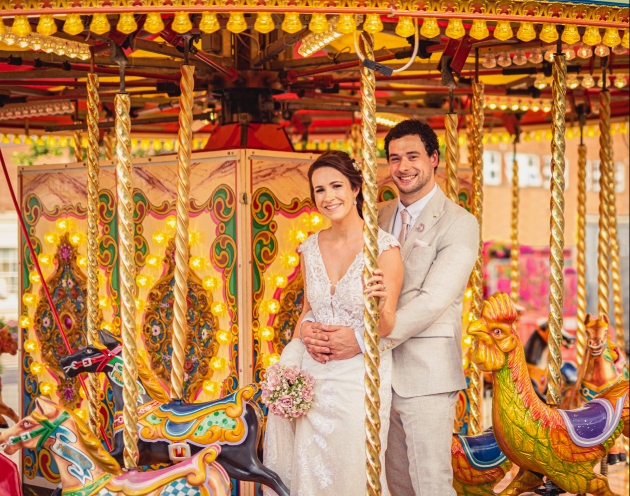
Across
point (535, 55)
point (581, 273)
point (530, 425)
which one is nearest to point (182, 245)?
point (530, 425)

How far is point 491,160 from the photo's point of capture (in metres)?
25.0

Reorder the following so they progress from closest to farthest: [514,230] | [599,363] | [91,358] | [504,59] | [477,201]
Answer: [91,358] < [477,201] < [504,59] < [599,363] < [514,230]

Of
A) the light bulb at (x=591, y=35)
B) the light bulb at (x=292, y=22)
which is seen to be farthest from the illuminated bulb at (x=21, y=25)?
the light bulb at (x=591, y=35)

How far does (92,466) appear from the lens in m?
4.75

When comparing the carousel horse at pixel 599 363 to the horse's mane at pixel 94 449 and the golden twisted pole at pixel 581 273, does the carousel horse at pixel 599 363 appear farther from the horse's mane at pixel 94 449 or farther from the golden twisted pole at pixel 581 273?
the horse's mane at pixel 94 449

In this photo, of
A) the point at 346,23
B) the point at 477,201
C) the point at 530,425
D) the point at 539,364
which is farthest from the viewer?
the point at 539,364

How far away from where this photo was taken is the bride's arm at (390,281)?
4.73 metres

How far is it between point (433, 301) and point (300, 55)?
3294 millimetres

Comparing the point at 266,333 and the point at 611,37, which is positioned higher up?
the point at 611,37

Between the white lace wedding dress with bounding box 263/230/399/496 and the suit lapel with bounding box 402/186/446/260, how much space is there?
21 cm

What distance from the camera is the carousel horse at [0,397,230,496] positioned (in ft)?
15.4

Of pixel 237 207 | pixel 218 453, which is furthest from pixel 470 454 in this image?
pixel 237 207

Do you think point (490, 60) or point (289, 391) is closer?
point (289, 391)

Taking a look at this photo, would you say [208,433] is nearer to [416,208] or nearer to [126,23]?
[416,208]
